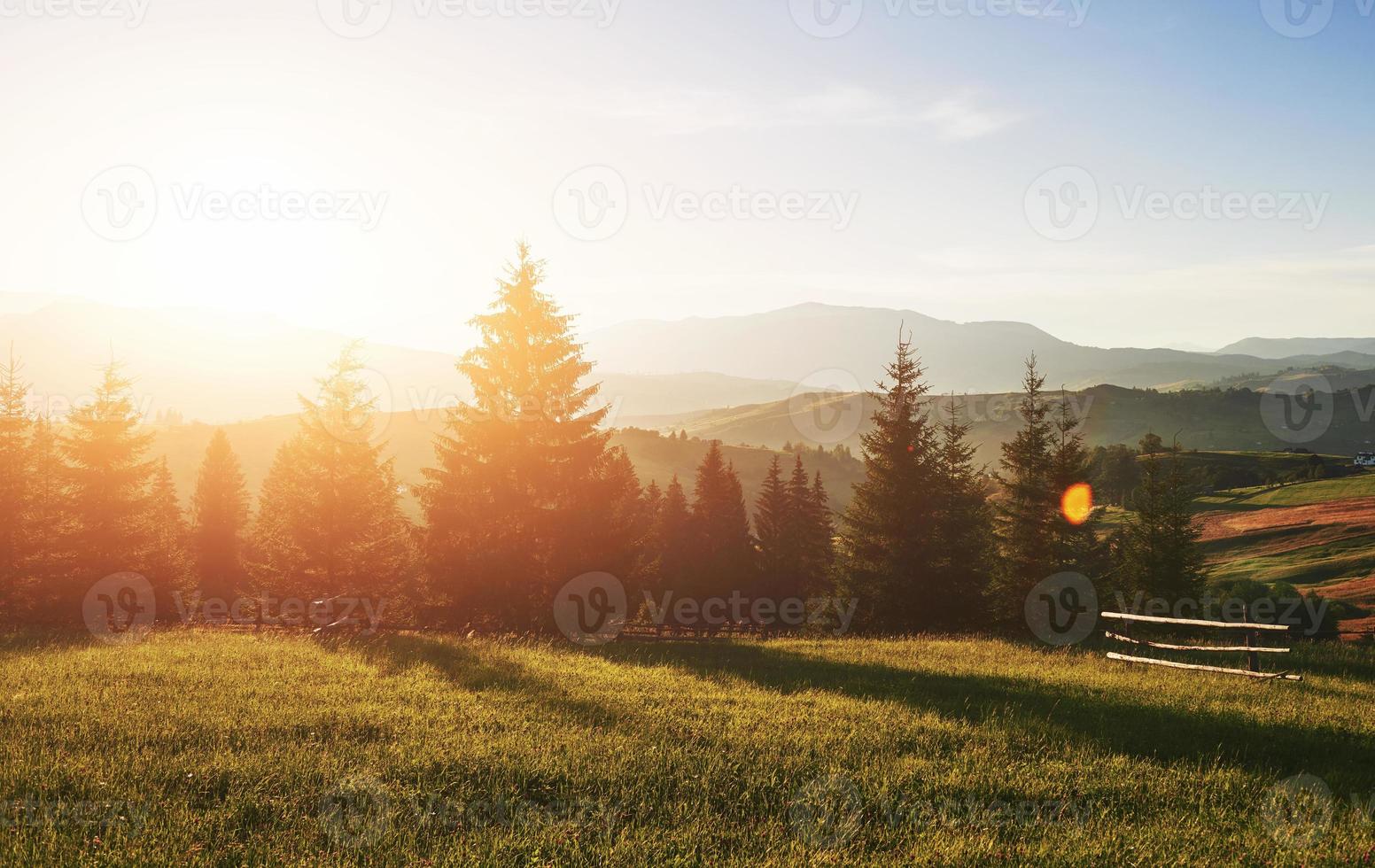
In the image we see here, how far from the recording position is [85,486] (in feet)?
117

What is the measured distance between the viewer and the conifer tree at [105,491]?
114 ft

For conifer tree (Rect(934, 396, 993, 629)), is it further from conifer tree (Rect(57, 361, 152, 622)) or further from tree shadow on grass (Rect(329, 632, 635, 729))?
conifer tree (Rect(57, 361, 152, 622))

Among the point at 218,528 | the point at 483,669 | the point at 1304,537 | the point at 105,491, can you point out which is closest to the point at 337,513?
the point at 105,491

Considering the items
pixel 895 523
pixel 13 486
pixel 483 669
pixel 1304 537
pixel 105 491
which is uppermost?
pixel 13 486

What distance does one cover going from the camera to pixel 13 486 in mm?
34094

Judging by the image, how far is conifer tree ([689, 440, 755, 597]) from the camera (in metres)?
59.5

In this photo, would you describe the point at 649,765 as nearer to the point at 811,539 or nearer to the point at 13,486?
the point at 13,486

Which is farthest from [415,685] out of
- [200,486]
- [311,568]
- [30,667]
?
[200,486]

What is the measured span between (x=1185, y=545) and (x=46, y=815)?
43.4 meters

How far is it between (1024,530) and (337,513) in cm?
3265

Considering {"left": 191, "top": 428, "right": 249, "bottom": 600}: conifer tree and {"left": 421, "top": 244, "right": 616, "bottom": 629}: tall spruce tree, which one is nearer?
{"left": 421, "top": 244, "right": 616, "bottom": 629}: tall spruce tree

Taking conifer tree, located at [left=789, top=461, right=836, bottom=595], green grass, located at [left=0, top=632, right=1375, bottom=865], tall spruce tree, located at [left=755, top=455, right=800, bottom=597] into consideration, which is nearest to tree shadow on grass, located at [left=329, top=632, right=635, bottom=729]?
green grass, located at [left=0, top=632, right=1375, bottom=865]

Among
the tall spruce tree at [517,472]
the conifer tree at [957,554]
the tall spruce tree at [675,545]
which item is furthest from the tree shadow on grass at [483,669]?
the tall spruce tree at [675,545]

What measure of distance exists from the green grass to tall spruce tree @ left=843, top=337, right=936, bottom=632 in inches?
745
